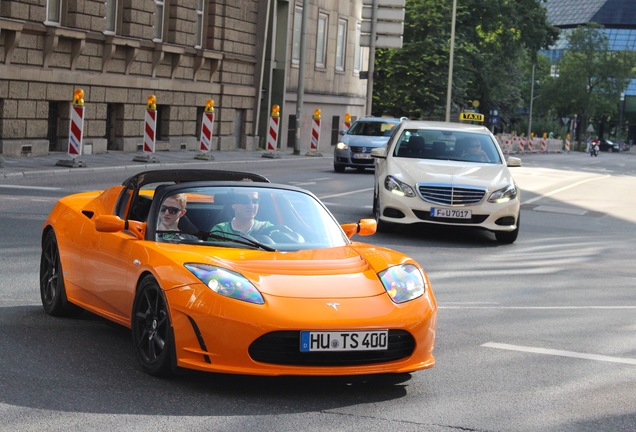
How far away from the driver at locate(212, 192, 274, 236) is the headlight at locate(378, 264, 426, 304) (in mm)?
924

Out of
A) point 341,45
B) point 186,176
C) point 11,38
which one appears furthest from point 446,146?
point 341,45

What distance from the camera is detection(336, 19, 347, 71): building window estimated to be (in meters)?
57.5

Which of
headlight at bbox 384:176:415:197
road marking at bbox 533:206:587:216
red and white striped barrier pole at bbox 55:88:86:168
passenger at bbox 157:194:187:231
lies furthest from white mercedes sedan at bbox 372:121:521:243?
red and white striped barrier pole at bbox 55:88:86:168

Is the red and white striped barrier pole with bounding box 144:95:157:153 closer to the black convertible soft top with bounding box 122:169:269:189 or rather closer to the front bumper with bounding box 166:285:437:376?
the black convertible soft top with bounding box 122:169:269:189

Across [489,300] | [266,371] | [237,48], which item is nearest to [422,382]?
[266,371]

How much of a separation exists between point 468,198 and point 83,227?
348 inches

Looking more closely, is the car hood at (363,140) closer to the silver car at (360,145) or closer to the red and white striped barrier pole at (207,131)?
the silver car at (360,145)

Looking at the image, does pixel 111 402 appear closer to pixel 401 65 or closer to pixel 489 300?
pixel 489 300

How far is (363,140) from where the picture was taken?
33.6m

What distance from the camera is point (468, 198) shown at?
1666 cm

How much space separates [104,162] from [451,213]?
1438 cm

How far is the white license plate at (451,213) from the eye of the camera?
1658cm

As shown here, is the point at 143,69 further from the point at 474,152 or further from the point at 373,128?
the point at 474,152

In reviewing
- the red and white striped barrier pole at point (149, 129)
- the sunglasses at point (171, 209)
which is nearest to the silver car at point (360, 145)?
the red and white striped barrier pole at point (149, 129)
